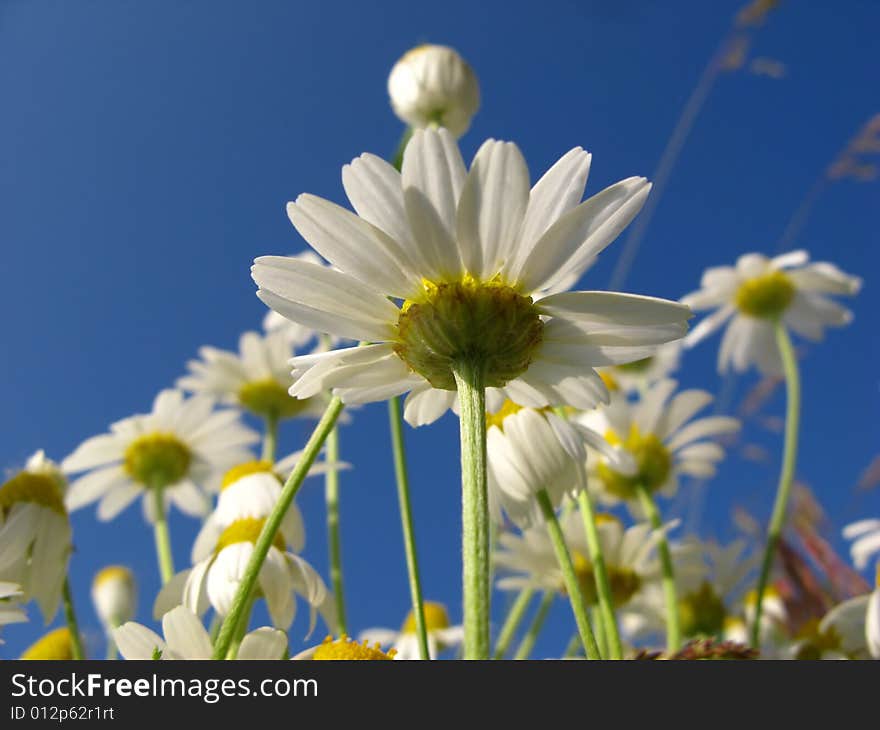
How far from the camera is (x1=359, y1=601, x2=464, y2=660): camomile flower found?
138 centimetres

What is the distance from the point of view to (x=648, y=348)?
1.87 ft

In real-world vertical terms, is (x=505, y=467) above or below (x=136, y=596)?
below

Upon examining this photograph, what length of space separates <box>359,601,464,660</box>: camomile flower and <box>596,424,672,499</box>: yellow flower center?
0.32 metres

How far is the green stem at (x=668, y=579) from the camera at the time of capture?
92 centimetres

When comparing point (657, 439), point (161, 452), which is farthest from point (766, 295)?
point (161, 452)

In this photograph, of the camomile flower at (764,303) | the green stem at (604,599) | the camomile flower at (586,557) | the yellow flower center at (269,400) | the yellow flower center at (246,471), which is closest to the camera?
the green stem at (604,599)

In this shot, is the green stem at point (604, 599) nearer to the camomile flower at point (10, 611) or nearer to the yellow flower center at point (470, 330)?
the yellow flower center at point (470, 330)

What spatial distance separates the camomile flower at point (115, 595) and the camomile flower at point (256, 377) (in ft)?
2.48

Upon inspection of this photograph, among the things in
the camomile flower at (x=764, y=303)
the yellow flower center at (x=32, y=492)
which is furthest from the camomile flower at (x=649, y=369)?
the yellow flower center at (x=32, y=492)
